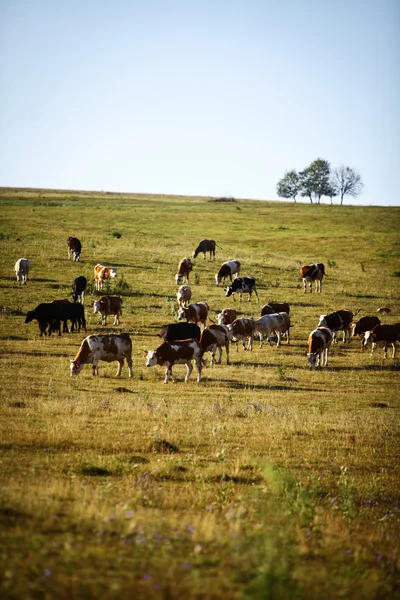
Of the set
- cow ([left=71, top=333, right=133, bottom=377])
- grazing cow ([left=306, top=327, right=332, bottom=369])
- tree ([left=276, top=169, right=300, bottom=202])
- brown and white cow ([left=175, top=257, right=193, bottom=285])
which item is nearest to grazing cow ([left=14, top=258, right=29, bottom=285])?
brown and white cow ([left=175, top=257, right=193, bottom=285])

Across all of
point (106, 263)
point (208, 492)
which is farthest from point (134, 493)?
point (106, 263)

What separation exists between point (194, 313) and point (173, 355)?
768 centimetres

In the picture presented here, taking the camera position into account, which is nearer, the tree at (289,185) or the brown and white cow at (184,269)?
the brown and white cow at (184,269)

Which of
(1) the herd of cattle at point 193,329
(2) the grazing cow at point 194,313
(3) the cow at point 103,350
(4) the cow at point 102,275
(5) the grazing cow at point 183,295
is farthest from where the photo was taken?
(4) the cow at point 102,275

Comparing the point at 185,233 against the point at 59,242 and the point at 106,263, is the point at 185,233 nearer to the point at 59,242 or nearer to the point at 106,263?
the point at 59,242

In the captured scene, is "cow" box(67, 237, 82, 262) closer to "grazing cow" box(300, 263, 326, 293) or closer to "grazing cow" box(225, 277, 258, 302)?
"grazing cow" box(225, 277, 258, 302)

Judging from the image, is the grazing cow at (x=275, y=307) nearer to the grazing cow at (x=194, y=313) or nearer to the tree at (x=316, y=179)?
the grazing cow at (x=194, y=313)

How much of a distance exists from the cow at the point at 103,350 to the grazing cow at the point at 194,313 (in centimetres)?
724

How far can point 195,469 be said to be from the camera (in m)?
9.61

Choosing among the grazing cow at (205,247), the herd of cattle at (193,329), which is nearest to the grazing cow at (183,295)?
the herd of cattle at (193,329)

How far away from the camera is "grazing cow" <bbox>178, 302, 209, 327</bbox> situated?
84.3ft

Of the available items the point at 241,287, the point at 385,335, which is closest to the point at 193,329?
the point at 385,335

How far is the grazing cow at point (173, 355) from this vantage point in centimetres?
1806

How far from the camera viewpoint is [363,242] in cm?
6294
